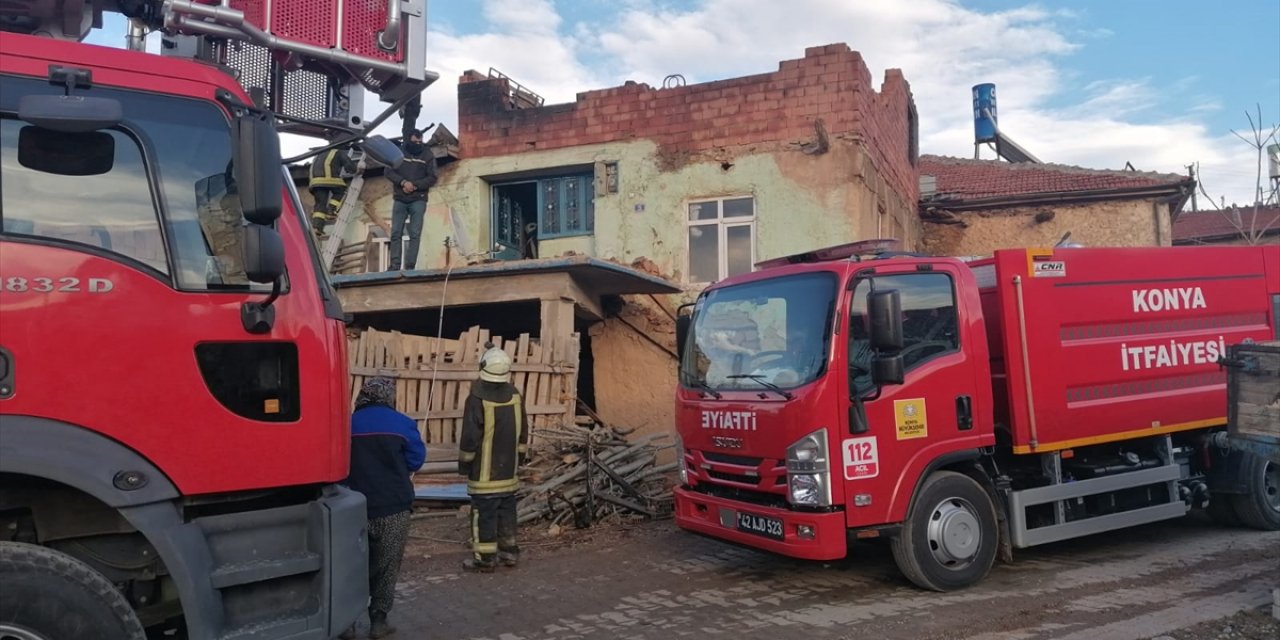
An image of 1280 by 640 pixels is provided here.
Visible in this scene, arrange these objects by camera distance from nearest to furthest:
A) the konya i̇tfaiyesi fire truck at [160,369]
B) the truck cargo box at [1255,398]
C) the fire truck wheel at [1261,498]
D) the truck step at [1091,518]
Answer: the konya i̇tfaiyesi fire truck at [160,369], the truck cargo box at [1255,398], the truck step at [1091,518], the fire truck wheel at [1261,498]

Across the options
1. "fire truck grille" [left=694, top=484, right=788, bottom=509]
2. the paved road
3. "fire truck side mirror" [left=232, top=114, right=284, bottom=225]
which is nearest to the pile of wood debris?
the paved road

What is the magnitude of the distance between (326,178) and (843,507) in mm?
7940

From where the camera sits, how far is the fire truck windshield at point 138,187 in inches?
123

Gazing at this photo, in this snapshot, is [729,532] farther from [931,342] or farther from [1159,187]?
[1159,187]

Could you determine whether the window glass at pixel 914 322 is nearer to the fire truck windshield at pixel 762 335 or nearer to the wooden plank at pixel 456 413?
the fire truck windshield at pixel 762 335

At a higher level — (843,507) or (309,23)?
(309,23)

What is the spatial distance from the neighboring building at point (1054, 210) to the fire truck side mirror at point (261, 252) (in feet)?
51.6

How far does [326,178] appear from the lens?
35.2ft

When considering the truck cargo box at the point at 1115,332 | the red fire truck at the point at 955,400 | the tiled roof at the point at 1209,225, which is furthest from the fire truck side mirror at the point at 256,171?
the tiled roof at the point at 1209,225

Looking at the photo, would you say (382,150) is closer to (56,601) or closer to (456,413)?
(56,601)

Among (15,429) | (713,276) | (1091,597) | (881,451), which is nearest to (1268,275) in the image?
(1091,597)

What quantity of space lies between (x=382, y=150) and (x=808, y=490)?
10.8 ft

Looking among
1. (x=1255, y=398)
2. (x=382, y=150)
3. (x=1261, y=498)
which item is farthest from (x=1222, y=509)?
(x=382, y=150)

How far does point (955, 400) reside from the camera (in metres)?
5.95
